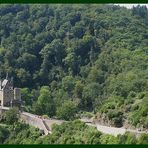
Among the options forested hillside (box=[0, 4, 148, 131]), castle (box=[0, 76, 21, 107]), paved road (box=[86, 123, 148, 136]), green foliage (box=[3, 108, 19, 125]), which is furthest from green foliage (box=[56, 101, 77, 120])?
paved road (box=[86, 123, 148, 136])

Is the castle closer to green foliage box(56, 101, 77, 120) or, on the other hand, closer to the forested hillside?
the forested hillside

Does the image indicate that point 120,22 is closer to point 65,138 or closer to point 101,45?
point 101,45

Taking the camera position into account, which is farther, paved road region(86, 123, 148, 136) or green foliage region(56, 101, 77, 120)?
green foliage region(56, 101, 77, 120)

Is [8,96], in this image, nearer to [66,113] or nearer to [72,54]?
[66,113]

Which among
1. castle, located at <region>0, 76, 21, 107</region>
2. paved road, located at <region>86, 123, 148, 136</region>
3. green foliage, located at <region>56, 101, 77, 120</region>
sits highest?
paved road, located at <region>86, 123, 148, 136</region>

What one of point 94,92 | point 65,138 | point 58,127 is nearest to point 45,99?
point 94,92

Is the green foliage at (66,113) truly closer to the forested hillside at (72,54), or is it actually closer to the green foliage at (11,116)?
the forested hillside at (72,54)

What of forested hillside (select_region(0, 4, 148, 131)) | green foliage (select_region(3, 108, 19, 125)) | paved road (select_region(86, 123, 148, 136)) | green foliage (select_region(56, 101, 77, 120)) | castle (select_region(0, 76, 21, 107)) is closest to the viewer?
paved road (select_region(86, 123, 148, 136))

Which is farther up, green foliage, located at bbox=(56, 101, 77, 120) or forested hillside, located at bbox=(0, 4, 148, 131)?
forested hillside, located at bbox=(0, 4, 148, 131)

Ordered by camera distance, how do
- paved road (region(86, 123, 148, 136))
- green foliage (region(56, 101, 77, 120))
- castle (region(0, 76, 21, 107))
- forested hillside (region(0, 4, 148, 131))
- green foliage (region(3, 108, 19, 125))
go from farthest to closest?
1. forested hillside (region(0, 4, 148, 131))
2. castle (region(0, 76, 21, 107))
3. green foliage (region(56, 101, 77, 120))
4. green foliage (region(3, 108, 19, 125))
5. paved road (region(86, 123, 148, 136))
